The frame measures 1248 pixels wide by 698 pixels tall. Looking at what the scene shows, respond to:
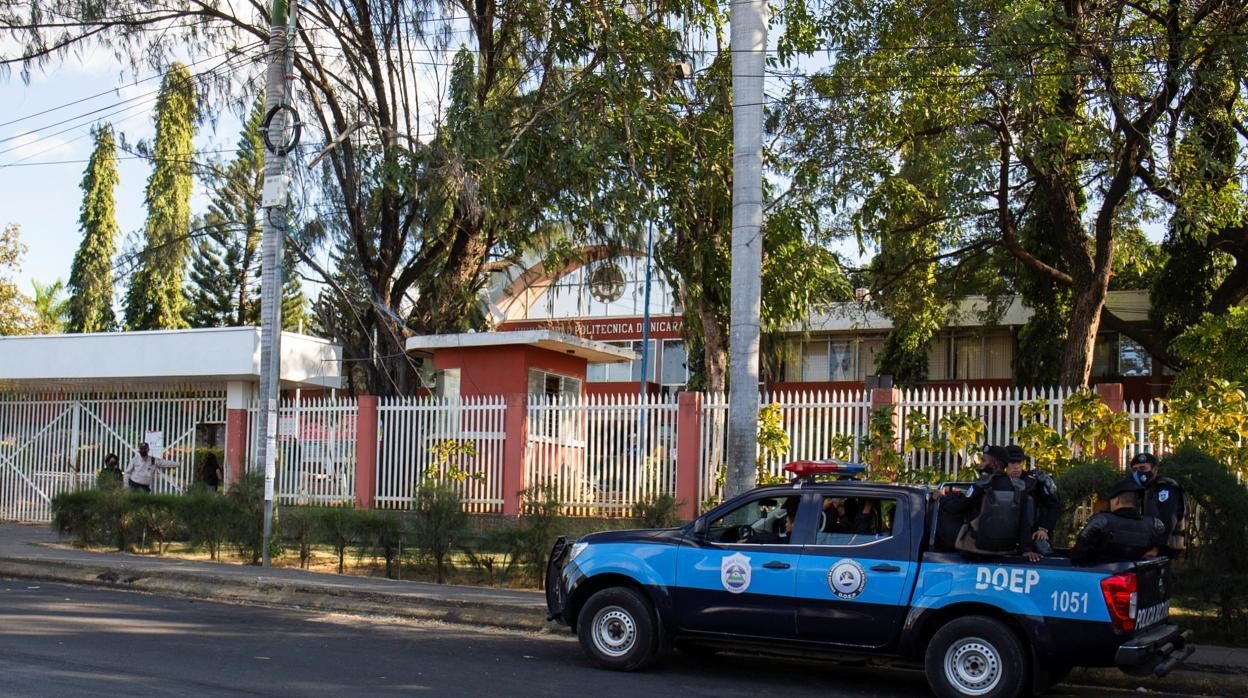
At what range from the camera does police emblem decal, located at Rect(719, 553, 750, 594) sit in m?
8.88

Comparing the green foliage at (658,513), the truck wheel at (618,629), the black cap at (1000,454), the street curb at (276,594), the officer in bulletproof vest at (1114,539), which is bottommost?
the street curb at (276,594)

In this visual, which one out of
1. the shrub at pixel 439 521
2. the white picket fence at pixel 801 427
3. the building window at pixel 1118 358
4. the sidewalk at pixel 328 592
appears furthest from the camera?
the building window at pixel 1118 358

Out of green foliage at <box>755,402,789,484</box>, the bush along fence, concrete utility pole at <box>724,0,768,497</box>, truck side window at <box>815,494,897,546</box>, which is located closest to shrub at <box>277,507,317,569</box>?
the bush along fence

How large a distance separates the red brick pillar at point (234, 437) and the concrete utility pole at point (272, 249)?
394 centimetres

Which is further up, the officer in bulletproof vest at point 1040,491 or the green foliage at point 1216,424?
the green foliage at point 1216,424

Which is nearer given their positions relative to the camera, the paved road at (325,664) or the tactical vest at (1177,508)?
the paved road at (325,664)

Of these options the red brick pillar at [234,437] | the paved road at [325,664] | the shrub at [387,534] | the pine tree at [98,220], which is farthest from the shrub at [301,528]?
the pine tree at [98,220]

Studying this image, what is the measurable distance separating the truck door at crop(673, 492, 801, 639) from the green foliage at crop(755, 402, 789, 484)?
6.59m

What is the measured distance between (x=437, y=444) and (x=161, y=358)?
584 cm

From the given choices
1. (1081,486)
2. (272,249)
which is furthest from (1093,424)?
(272,249)

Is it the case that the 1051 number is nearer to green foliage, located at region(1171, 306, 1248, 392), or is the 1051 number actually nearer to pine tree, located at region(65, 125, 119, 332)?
green foliage, located at region(1171, 306, 1248, 392)

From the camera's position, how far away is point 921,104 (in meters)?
16.8

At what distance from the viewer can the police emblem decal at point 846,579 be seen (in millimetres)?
8516

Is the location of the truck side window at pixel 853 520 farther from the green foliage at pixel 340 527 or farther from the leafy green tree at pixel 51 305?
the leafy green tree at pixel 51 305
